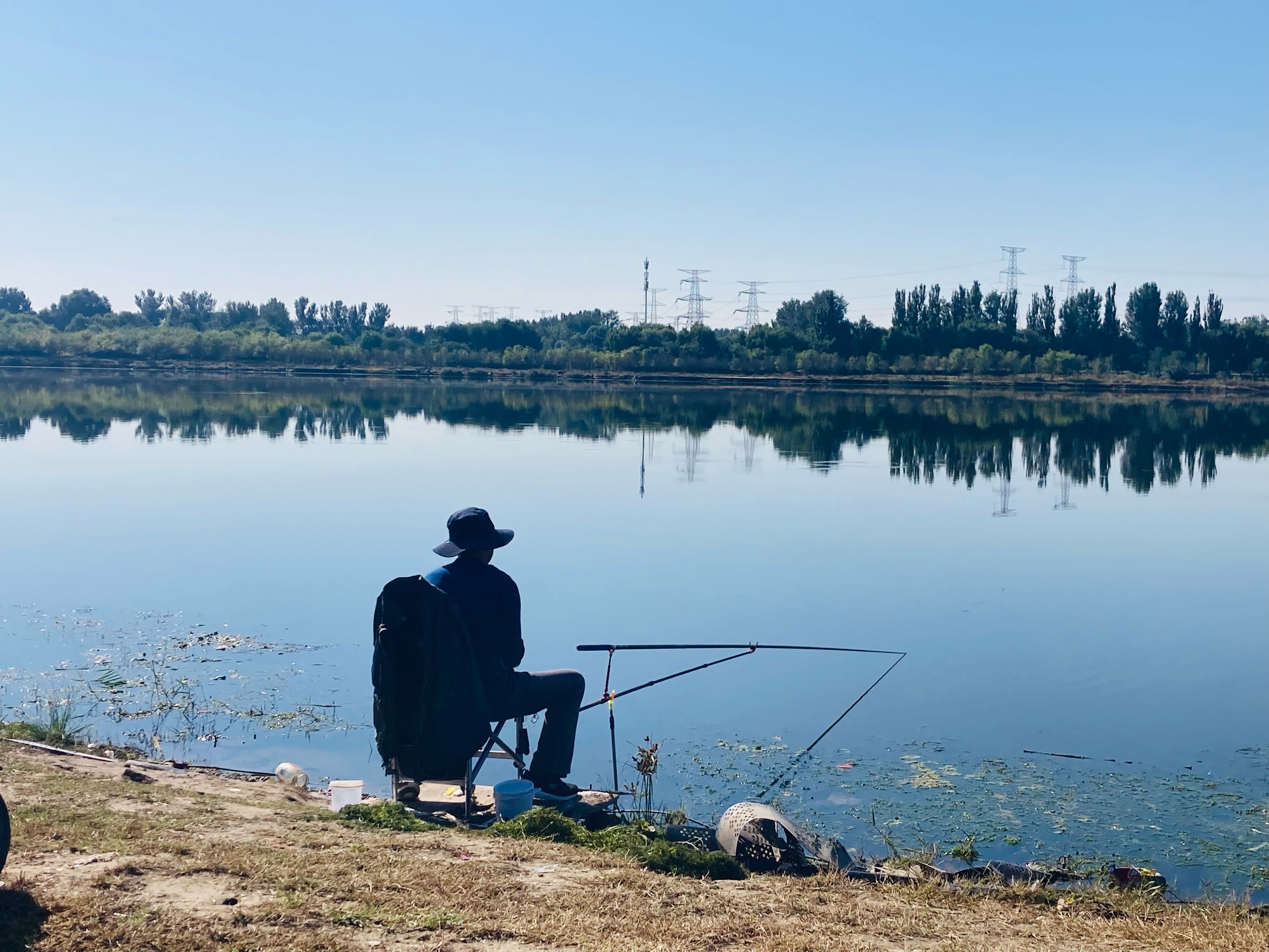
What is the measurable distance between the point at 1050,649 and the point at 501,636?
699cm

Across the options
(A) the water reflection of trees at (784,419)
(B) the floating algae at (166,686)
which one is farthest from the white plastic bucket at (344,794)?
(A) the water reflection of trees at (784,419)

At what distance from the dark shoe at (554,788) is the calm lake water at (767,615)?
1054mm

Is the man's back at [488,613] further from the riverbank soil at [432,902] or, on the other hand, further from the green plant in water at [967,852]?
the green plant in water at [967,852]

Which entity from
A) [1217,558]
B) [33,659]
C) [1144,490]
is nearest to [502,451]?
[1144,490]

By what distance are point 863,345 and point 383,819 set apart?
91.4 m

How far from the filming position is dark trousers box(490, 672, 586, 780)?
22.2 ft

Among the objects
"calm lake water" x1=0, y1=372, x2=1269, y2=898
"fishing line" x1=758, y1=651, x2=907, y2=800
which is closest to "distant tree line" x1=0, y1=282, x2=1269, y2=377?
"calm lake water" x1=0, y1=372, x2=1269, y2=898

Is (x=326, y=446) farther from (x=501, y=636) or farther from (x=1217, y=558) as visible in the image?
(x=501, y=636)

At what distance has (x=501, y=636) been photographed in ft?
21.8

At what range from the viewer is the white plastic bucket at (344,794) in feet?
22.2

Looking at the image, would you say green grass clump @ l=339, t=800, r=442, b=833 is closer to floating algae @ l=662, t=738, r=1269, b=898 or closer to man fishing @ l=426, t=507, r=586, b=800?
man fishing @ l=426, t=507, r=586, b=800

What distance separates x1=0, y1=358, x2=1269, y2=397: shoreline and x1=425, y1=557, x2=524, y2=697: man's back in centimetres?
7416

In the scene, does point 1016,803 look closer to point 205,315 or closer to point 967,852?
point 967,852

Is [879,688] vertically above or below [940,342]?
below
